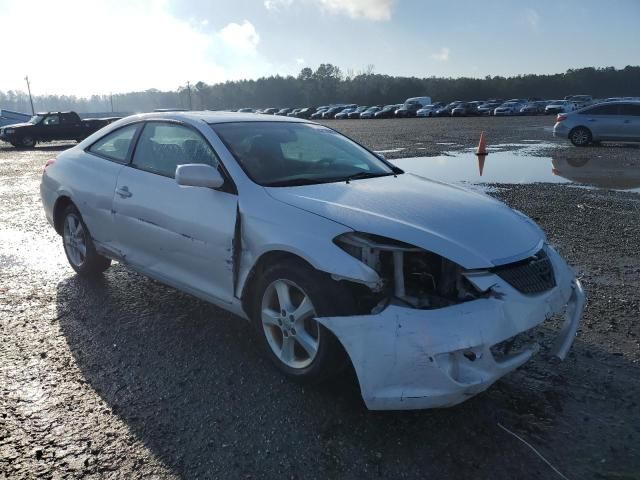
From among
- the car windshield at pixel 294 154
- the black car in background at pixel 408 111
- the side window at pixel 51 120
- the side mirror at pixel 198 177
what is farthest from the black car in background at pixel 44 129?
the black car in background at pixel 408 111

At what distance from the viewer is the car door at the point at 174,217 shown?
338 centimetres

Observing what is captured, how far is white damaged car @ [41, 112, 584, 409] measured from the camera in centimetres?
250

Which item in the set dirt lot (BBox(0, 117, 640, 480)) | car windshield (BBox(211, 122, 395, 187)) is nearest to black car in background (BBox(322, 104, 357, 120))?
car windshield (BBox(211, 122, 395, 187))

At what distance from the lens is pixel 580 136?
60.1 feet

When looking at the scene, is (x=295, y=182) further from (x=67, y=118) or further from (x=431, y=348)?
(x=67, y=118)

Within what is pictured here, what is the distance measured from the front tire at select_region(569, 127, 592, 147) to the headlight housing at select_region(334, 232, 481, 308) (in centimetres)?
1790

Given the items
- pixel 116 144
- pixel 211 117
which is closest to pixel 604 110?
pixel 211 117

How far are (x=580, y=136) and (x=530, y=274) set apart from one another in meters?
17.8

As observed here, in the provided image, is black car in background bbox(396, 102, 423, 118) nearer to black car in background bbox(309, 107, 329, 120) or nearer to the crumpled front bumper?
black car in background bbox(309, 107, 329, 120)

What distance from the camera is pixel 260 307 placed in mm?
3193

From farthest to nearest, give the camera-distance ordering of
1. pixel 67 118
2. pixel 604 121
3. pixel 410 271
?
1. pixel 67 118
2. pixel 604 121
3. pixel 410 271

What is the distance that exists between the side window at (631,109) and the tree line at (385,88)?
78.9 meters

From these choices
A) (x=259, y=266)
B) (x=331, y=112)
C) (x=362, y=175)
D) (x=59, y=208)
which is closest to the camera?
(x=259, y=266)

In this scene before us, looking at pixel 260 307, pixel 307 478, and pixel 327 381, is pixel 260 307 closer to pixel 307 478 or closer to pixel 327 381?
pixel 327 381
